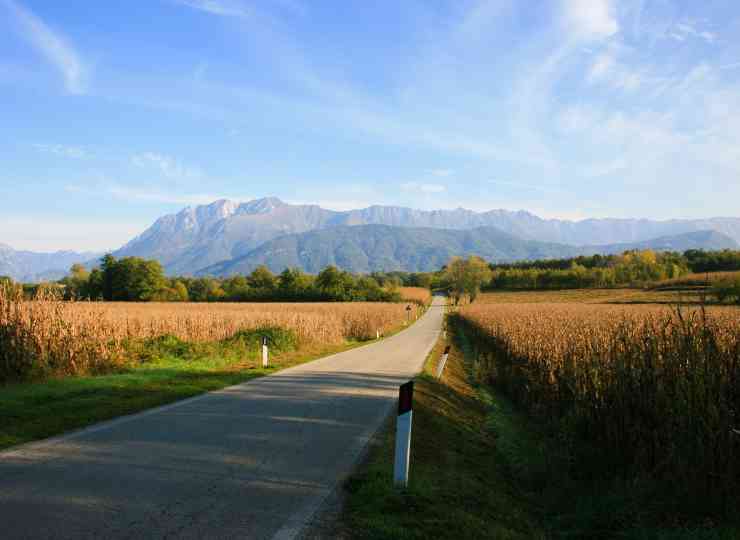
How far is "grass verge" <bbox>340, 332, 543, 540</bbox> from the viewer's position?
197 inches

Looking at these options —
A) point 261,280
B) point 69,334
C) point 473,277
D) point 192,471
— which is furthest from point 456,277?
point 192,471

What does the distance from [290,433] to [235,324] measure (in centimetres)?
1612

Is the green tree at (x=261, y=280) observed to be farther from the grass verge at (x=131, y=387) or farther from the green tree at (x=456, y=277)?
the grass verge at (x=131, y=387)

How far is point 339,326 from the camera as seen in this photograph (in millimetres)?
31469

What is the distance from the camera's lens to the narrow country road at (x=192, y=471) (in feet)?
14.9

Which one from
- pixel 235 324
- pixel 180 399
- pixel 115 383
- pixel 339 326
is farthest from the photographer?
pixel 339 326

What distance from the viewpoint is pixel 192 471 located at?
602 centimetres

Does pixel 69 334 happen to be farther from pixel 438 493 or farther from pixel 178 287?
pixel 178 287

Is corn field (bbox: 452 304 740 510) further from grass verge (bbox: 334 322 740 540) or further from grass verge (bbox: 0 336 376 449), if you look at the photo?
grass verge (bbox: 0 336 376 449)

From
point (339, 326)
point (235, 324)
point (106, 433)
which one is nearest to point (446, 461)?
point (106, 433)

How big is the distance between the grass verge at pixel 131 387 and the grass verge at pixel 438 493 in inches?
185

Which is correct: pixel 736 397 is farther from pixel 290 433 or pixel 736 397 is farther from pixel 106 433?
pixel 106 433

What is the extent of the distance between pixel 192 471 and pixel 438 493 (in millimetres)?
2810

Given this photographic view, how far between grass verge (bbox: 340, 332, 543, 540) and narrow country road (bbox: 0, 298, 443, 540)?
1.40 feet
